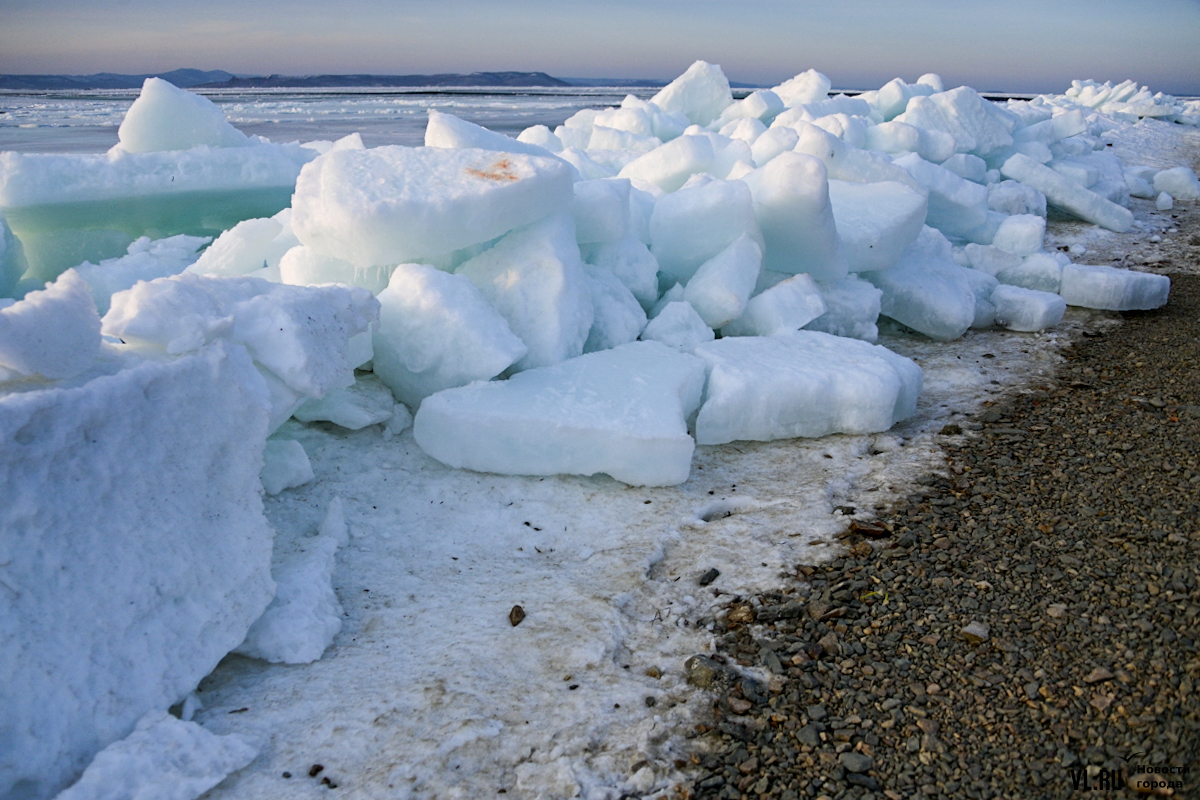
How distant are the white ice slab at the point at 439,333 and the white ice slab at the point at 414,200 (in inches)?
5.4

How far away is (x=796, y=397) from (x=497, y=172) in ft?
4.47

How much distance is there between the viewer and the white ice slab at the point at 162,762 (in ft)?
4.41

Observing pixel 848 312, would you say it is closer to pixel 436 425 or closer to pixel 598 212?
pixel 598 212

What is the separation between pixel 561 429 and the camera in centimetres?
250

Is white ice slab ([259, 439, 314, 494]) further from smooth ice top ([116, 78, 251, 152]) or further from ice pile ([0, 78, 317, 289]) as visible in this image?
smooth ice top ([116, 78, 251, 152])

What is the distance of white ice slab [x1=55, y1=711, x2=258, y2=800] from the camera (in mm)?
1345

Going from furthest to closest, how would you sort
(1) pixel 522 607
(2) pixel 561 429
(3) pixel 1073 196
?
(3) pixel 1073 196
(2) pixel 561 429
(1) pixel 522 607

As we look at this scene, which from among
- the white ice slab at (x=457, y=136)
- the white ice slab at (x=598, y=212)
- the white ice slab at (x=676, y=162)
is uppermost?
the white ice slab at (x=457, y=136)

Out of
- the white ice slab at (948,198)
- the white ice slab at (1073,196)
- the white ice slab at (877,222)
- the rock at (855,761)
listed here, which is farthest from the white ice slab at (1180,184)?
the rock at (855,761)

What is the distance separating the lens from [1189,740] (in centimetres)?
141

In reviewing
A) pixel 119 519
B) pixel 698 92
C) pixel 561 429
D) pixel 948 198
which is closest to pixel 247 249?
pixel 561 429

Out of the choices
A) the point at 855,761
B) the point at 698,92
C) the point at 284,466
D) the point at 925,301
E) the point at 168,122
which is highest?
the point at 698,92

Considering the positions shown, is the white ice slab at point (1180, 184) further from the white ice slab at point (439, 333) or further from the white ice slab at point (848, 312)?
the white ice slab at point (439, 333)

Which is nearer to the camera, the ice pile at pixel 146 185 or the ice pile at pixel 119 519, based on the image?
the ice pile at pixel 119 519
